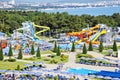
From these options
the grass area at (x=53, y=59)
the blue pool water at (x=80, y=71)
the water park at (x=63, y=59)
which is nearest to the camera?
the water park at (x=63, y=59)

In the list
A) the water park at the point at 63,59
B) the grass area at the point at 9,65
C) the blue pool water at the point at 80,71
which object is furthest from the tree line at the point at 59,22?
the blue pool water at the point at 80,71

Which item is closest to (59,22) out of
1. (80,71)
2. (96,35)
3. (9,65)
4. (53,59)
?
(96,35)

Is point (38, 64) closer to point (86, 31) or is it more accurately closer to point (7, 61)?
point (7, 61)

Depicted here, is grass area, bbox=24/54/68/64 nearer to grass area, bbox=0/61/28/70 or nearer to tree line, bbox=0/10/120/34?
grass area, bbox=0/61/28/70

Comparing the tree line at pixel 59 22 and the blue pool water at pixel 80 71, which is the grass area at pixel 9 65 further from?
the tree line at pixel 59 22

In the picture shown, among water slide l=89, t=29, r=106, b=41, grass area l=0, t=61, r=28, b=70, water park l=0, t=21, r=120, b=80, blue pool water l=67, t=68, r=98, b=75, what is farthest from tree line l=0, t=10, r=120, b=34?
blue pool water l=67, t=68, r=98, b=75

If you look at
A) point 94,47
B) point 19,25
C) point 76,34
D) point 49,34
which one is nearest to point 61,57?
point 94,47

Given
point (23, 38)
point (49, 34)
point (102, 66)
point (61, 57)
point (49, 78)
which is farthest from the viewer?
point (49, 34)

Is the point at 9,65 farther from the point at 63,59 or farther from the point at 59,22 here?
the point at 59,22
